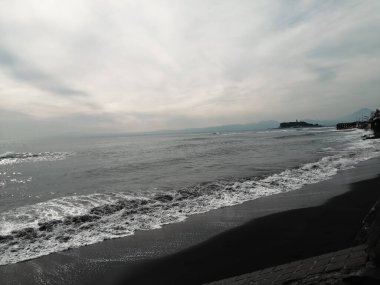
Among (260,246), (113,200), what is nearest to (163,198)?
(113,200)

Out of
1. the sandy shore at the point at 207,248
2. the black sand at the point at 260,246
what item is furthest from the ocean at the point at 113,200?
the black sand at the point at 260,246

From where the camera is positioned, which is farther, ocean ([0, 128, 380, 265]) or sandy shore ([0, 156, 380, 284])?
ocean ([0, 128, 380, 265])

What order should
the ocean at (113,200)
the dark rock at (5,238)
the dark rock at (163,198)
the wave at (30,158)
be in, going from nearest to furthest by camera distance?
the dark rock at (5,238), the ocean at (113,200), the dark rock at (163,198), the wave at (30,158)

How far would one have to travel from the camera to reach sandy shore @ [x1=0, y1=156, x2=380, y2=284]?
6.04 metres

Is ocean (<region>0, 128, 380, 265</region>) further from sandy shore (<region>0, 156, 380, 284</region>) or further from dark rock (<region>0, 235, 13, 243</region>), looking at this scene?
sandy shore (<region>0, 156, 380, 284</region>)

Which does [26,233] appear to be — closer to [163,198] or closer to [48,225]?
[48,225]

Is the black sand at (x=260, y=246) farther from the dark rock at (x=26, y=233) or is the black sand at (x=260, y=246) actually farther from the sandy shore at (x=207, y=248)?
the dark rock at (x=26, y=233)

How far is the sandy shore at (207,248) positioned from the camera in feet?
19.8

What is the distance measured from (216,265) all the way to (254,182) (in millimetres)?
9942

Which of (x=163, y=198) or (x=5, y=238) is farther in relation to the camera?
(x=163, y=198)

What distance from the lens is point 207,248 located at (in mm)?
7105

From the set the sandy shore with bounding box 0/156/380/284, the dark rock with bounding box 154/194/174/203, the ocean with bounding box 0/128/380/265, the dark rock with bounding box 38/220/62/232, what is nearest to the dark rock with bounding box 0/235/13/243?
the ocean with bounding box 0/128/380/265

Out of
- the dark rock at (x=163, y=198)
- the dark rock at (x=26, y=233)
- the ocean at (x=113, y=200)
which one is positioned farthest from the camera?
the dark rock at (x=163, y=198)

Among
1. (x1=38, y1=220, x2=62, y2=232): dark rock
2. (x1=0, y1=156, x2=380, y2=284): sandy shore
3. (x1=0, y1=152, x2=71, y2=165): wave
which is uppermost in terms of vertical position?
(x1=0, y1=152, x2=71, y2=165): wave
